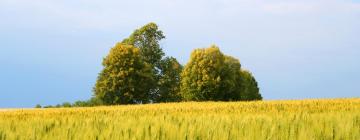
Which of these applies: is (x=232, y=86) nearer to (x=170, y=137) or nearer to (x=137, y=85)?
(x=137, y=85)

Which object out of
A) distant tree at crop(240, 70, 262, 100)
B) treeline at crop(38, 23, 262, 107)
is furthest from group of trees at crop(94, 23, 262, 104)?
distant tree at crop(240, 70, 262, 100)

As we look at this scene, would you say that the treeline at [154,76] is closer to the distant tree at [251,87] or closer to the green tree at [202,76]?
the green tree at [202,76]

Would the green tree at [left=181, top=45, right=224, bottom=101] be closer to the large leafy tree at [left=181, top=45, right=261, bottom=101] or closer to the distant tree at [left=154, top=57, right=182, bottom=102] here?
the large leafy tree at [left=181, top=45, right=261, bottom=101]

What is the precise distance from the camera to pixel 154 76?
59531 mm

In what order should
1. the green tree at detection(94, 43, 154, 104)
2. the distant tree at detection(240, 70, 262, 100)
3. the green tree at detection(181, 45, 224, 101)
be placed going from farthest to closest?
the distant tree at detection(240, 70, 262, 100) < the green tree at detection(181, 45, 224, 101) < the green tree at detection(94, 43, 154, 104)

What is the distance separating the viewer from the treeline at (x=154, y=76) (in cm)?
5538

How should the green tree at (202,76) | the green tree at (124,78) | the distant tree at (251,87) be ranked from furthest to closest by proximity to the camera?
the distant tree at (251,87) < the green tree at (202,76) < the green tree at (124,78)

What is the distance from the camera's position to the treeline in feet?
182

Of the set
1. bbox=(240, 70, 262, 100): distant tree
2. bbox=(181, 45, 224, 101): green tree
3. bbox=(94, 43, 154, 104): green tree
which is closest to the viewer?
bbox=(94, 43, 154, 104): green tree

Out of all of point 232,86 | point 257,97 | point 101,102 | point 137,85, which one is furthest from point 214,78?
point 257,97

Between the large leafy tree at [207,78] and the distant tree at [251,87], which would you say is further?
the distant tree at [251,87]

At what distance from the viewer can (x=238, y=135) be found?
18.5 feet

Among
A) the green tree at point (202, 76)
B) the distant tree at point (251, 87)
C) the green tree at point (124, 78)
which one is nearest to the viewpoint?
the green tree at point (124, 78)

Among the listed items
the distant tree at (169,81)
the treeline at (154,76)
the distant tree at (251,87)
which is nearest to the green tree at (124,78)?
the treeline at (154,76)
